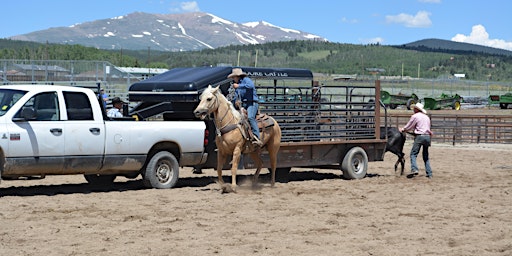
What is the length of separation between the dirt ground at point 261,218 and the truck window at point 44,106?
128 cm

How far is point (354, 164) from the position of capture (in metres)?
17.8

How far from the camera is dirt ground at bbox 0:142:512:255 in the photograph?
9.09 metres

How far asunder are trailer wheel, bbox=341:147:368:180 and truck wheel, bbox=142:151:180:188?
4165 mm

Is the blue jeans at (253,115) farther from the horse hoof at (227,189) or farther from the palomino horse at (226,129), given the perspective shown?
the horse hoof at (227,189)

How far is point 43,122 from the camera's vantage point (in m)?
12.9

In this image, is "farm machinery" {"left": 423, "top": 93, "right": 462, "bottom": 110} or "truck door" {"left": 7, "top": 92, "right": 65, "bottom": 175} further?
"farm machinery" {"left": 423, "top": 93, "right": 462, "bottom": 110}

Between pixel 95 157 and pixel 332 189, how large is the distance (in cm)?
439

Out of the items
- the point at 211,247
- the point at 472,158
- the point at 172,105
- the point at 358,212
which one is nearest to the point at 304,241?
the point at 211,247

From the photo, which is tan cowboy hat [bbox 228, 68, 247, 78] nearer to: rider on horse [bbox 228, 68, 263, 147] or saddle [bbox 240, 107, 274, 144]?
rider on horse [bbox 228, 68, 263, 147]

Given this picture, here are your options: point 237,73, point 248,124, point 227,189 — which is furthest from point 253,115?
point 227,189

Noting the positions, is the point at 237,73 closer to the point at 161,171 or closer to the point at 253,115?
the point at 253,115

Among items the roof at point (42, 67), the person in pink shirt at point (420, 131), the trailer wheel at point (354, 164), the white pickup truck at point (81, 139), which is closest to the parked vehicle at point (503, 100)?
the roof at point (42, 67)

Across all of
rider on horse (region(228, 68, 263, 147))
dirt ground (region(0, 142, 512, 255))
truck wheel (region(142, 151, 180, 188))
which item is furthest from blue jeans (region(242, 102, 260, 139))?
truck wheel (region(142, 151, 180, 188))

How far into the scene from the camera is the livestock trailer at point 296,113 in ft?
50.5
